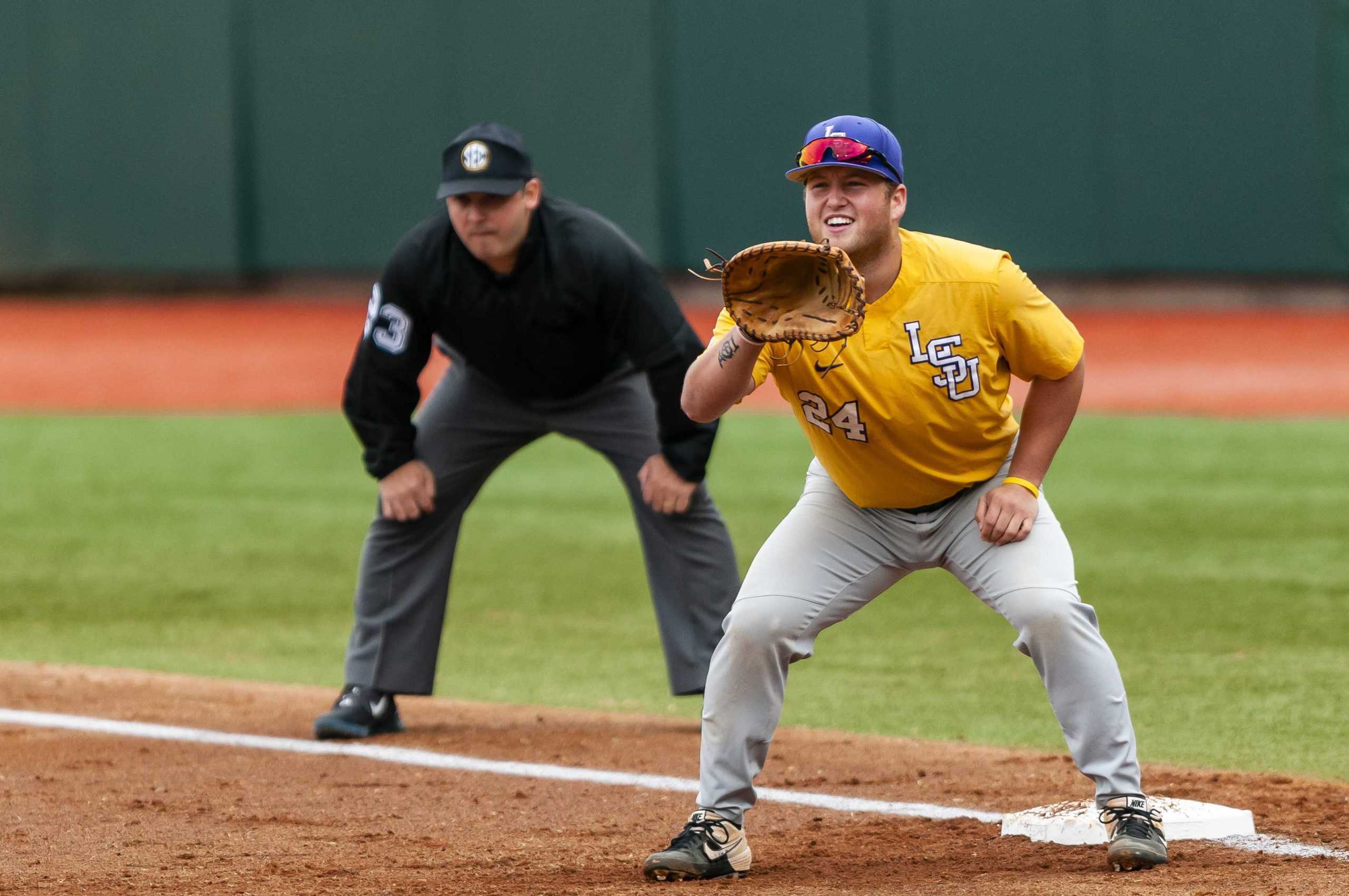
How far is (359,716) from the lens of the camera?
5777mm

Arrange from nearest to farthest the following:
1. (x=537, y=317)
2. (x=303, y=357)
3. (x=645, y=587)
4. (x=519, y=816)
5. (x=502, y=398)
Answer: (x=519, y=816) → (x=537, y=317) → (x=502, y=398) → (x=645, y=587) → (x=303, y=357)

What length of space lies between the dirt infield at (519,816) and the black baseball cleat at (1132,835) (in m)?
0.04

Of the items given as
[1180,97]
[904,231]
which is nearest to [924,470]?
[904,231]

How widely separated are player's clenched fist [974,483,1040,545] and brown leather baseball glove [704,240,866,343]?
1.89 ft

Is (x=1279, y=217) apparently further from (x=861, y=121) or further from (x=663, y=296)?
(x=861, y=121)

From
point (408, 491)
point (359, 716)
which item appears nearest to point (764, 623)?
point (408, 491)

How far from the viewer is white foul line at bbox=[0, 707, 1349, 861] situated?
427 centimetres

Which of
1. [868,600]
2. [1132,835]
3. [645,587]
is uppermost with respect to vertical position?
[868,600]

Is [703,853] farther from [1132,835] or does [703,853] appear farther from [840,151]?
[840,151]

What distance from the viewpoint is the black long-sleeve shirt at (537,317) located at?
5523 mm

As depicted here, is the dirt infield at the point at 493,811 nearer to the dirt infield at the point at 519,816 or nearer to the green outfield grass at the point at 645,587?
the dirt infield at the point at 519,816

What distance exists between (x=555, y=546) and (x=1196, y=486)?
3.58 meters

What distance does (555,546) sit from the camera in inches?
360

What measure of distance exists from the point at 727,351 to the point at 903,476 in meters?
0.56
